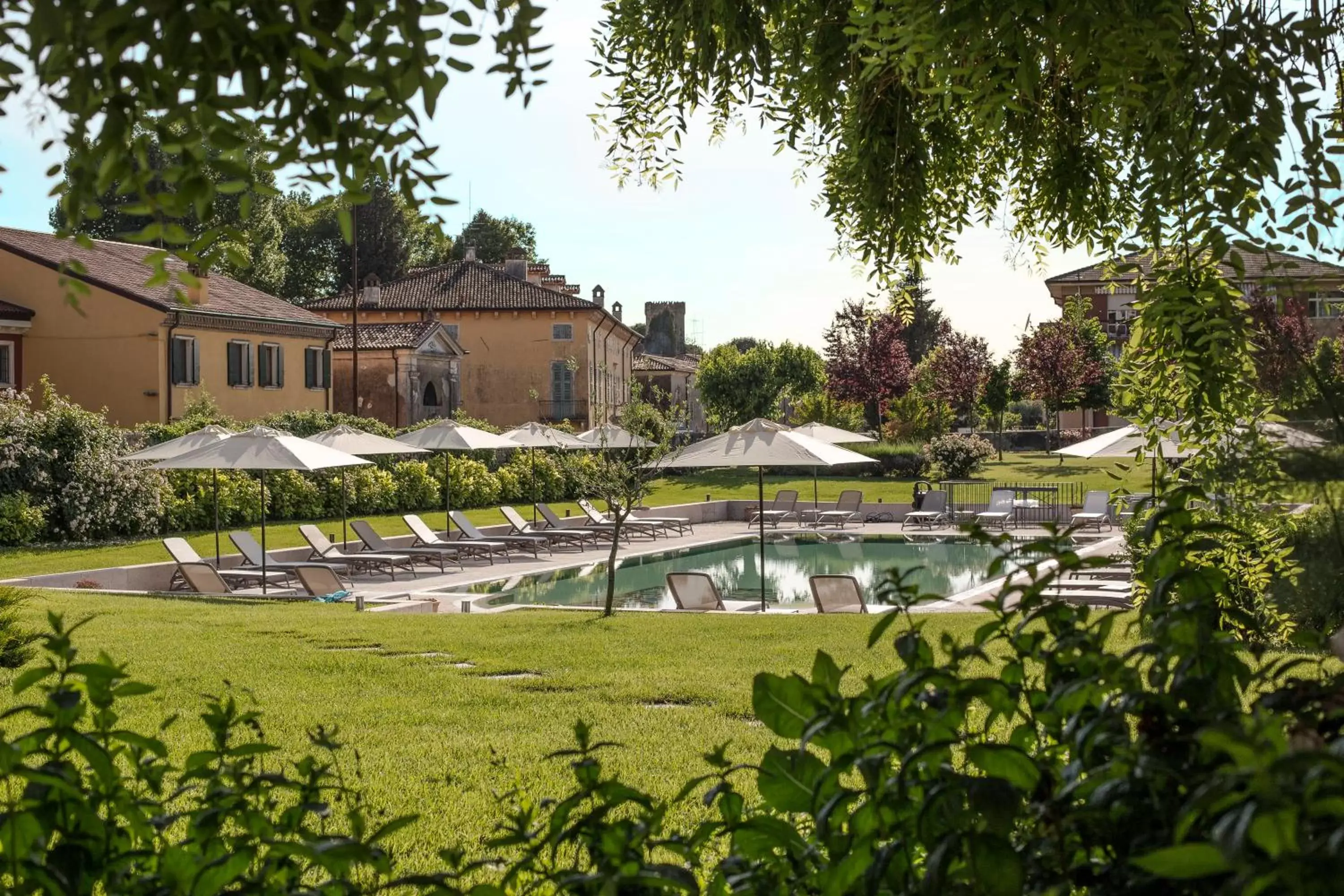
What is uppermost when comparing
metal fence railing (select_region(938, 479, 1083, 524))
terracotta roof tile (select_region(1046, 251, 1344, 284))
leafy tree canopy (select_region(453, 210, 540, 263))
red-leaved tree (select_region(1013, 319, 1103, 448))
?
leafy tree canopy (select_region(453, 210, 540, 263))

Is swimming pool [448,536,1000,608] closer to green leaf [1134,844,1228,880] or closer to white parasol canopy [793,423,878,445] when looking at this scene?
white parasol canopy [793,423,878,445]

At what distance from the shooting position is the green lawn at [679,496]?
20.7 metres

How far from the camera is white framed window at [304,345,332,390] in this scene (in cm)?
4484

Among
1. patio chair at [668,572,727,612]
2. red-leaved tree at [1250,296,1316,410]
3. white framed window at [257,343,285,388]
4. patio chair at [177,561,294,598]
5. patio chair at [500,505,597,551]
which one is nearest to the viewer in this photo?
red-leaved tree at [1250,296,1316,410]

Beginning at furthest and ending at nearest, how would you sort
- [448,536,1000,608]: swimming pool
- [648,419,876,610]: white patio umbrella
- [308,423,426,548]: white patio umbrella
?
[308,423,426,548]: white patio umbrella, [648,419,876,610]: white patio umbrella, [448,536,1000,608]: swimming pool

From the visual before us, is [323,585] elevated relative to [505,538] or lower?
lower

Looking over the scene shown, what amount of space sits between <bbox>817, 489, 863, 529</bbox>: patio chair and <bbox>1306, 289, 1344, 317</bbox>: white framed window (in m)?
27.5

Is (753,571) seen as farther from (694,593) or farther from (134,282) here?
(134,282)

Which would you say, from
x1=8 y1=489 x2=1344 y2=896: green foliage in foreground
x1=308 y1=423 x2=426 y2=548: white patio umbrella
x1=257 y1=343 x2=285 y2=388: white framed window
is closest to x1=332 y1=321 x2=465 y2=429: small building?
x1=257 y1=343 x2=285 y2=388: white framed window

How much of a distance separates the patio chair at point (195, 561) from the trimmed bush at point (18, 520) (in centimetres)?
437

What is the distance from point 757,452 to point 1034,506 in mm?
11449

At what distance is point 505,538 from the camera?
2544 centimetres

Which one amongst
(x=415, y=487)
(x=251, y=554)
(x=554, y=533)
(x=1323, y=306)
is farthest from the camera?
(x=415, y=487)

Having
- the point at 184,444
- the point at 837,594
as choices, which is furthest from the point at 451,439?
the point at 837,594
